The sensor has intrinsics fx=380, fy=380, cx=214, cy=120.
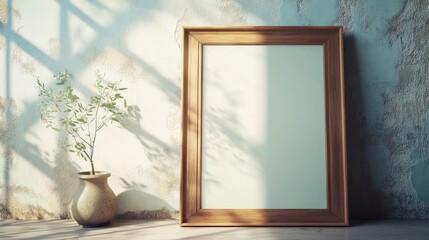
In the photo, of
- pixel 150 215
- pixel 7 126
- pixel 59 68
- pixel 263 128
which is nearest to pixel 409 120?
pixel 263 128

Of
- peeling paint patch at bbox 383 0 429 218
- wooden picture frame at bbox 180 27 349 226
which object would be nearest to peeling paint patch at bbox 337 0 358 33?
wooden picture frame at bbox 180 27 349 226

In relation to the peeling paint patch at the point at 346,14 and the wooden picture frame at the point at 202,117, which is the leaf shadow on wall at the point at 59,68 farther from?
the peeling paint patch at the point at 346,14

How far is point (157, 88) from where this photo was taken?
7.72 feet

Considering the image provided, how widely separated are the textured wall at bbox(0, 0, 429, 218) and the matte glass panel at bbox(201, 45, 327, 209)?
0.22 m

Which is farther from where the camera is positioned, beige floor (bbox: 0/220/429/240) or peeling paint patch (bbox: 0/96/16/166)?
peeling paint patch (bbox: 0/96/16/166)

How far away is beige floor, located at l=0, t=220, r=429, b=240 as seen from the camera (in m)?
1.91

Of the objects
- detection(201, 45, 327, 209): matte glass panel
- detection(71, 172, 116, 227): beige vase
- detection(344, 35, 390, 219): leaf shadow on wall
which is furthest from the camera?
detection(344, 35, 390, 219): leaf shadow on wall

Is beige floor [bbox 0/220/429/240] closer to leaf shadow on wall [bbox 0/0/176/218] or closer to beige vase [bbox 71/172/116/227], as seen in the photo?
beige vase [bbox 71/172/116/227]

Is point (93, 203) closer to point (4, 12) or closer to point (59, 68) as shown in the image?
point (59, 68)

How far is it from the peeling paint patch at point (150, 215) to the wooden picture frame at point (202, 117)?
21cm

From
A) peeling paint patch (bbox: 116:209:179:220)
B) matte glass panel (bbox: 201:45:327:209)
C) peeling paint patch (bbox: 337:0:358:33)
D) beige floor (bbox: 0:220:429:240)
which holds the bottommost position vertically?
beige floor (bbox: 0:220:429:240)

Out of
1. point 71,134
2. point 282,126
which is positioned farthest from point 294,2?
point 71,134

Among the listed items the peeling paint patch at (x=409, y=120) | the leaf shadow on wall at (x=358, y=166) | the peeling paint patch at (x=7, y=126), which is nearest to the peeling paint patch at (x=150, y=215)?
the peeling paint patch at (x=7, y=126)

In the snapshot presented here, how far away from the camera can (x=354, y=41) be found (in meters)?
2.34
